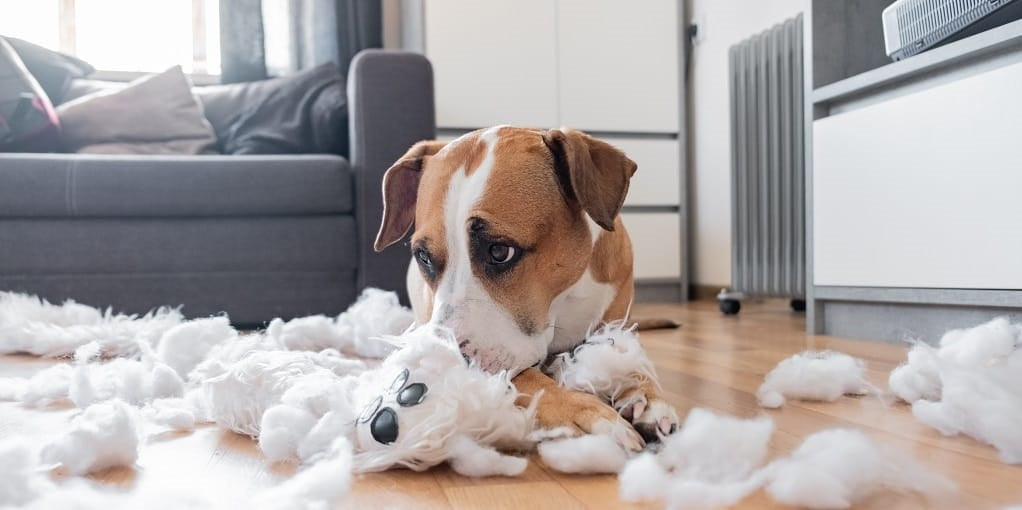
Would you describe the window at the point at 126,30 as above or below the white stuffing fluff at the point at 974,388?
above

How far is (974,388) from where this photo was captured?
0.98 metres

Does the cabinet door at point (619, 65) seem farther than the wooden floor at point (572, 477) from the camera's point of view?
Yes

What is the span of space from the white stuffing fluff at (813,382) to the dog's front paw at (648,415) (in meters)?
0.29

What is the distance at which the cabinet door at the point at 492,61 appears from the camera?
3625mm

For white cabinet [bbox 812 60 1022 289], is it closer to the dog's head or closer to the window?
the dog's head

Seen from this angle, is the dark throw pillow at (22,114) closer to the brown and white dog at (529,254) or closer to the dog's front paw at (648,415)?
the brown and white dog at (529,254)

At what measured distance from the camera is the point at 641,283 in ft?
12.8

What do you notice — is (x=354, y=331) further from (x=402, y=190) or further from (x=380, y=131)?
(x=380, y=131)

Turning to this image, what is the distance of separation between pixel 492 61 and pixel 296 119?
101cm

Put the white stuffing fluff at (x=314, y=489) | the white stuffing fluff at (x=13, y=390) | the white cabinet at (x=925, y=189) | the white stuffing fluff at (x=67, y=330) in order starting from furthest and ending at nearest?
the white stuffing fluff at (x=67, y=330) → the white cabinet at (x=925, y=189) → the white stuffing fluff at (x=13, y=390) → the white stuffing fluff at (x=314, y=489)

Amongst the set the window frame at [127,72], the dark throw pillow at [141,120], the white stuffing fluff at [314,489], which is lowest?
the white stuffing fluff at [314,489]

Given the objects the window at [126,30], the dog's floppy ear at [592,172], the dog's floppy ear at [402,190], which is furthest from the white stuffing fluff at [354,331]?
the window at [126,30]

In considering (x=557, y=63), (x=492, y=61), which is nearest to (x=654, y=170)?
(x=557, y=63)

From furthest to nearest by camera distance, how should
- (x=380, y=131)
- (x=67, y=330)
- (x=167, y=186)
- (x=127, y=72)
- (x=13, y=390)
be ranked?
1. (x=127, y=72)
2. (x=380, y=131)
3. (x=167, y=186)
4. (x=67, y=330)
5. (x=13, y=390)
